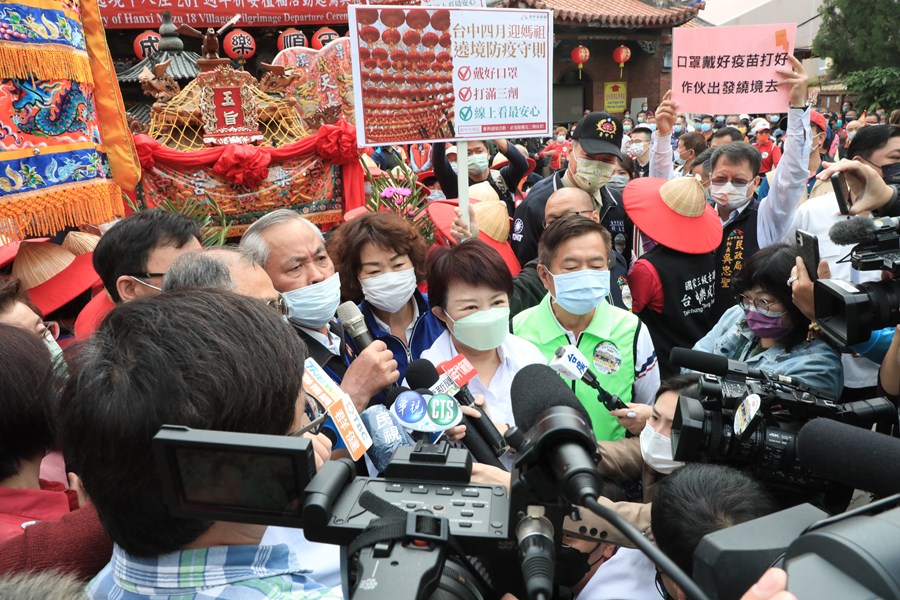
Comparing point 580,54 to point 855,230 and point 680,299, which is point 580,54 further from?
point 855,230

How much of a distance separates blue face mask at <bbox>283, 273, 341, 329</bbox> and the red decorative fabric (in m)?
3.10

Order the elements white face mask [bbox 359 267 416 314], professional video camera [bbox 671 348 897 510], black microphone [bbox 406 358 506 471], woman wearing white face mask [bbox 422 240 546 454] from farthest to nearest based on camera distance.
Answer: white face mask [bbox 359 267 416 314] → woman wearing white face mask [bbox 422 240 546 454] → black microphone [bbox 406 358 506 471] → professional video camera [bbox 671 348 897 510]

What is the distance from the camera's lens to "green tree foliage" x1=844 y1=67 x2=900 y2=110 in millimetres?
20562

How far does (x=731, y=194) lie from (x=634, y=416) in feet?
7.03

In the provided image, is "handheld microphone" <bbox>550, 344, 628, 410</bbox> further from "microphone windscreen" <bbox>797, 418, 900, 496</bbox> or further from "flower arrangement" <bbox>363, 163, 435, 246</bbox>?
"flower arrangement" <bbox>363, 163, 435, 246</bbox>

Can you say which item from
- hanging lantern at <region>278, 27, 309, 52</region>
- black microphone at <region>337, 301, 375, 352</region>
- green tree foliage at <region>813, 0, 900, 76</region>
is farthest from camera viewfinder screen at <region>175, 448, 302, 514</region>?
green tree foliage at <region>813, 0, 900, 76</region>

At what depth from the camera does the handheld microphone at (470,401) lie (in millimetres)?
1885

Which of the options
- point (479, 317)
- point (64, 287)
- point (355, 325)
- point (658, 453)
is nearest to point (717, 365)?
point (658, 453)

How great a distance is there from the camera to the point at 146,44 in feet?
42.3

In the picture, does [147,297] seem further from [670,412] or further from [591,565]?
[670,412]

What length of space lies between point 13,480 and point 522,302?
2179mm

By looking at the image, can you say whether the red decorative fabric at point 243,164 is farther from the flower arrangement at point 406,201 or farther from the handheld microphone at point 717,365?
the handheld microphone at point 717,365

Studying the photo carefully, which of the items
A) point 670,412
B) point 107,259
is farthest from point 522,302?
point 107,259

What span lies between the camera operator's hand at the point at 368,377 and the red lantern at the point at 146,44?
43.9ft
